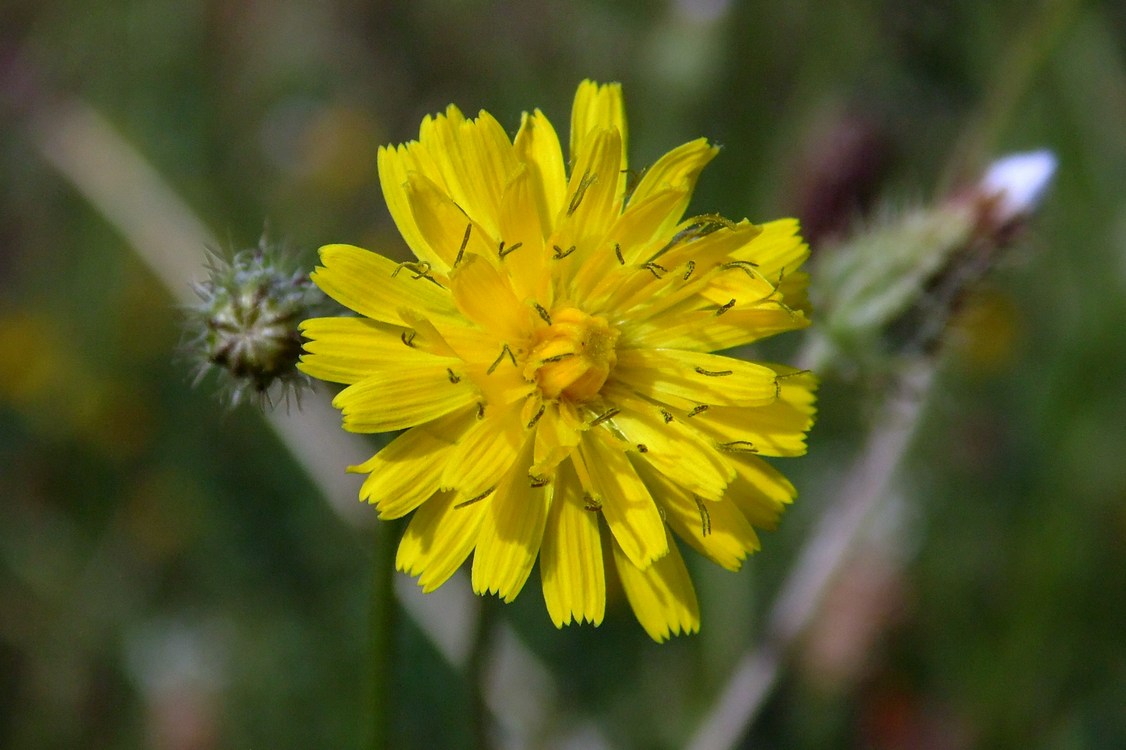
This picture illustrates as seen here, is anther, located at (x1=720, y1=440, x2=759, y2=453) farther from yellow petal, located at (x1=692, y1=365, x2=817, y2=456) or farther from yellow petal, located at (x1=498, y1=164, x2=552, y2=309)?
yellow petal, located at (x1=498, y1=164, x2=552, y2=309)

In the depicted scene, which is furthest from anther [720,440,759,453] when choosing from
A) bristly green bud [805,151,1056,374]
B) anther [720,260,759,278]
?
bristly green bud [805,151,1056,374]

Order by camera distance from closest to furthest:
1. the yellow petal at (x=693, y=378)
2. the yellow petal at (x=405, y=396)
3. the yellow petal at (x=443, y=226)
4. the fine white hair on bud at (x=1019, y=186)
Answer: the yellow petal at (x=405, y=396)
the yellow petal at (x=443, y=226)
the yellow petal at (x=693, y=378)
the fine white hair on bud at (x=1019, y=186)

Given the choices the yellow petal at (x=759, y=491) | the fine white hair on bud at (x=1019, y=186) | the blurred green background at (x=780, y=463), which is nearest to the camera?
the yellow petal at (x=759, y=491)

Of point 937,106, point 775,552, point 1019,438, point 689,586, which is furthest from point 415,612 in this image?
point 937,106

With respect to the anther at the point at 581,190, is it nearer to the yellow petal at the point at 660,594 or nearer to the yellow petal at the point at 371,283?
the yellow petal at the point at 371,283

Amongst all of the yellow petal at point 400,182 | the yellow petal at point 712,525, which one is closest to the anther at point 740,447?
the yellow petal at point 712,525

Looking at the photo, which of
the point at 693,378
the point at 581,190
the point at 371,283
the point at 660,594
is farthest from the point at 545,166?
the point at 660,594

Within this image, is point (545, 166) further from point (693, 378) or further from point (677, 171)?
point (693, 378)

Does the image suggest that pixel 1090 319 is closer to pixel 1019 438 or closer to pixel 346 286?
pixel 1019 438

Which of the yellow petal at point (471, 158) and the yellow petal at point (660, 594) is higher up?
the yellow petal at point (471, 158)
